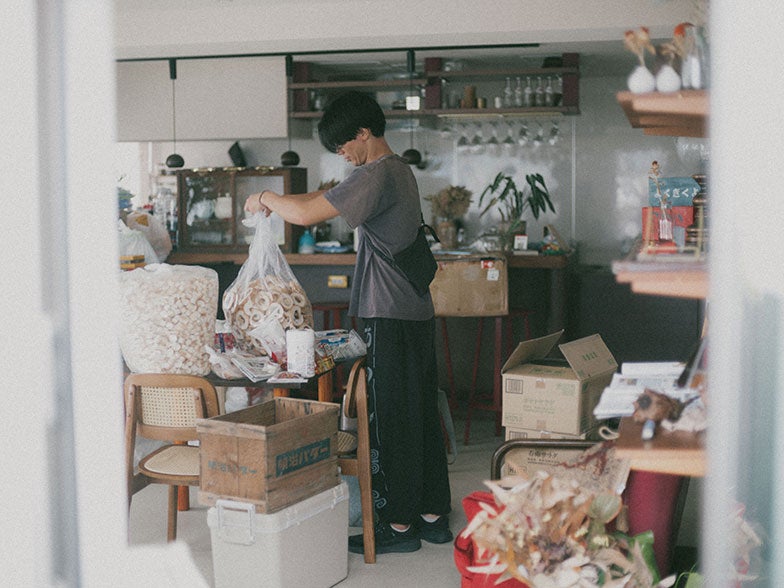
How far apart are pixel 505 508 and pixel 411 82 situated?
17.1 ft

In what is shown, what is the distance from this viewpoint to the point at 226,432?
9.50 ft

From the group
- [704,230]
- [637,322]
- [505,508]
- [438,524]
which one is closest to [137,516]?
[438,524]

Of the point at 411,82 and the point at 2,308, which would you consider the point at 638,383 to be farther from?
the point at 411,82

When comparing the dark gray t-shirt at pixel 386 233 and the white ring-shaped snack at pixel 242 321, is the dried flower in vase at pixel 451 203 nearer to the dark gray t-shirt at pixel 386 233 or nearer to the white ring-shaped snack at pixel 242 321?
the dark gray t-shirt at pixel 386 233

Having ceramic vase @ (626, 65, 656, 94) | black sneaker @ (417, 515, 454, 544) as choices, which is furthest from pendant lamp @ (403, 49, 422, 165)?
ceramic vase @ (626, 65, 656, 94)

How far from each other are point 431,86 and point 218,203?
6.13ft

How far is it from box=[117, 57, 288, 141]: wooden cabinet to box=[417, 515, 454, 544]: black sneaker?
4365 millimetres

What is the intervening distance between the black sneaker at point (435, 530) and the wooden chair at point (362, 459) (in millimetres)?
288

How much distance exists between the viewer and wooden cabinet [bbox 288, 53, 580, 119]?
6957 millimetres

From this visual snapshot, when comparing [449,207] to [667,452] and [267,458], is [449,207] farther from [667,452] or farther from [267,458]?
[667,452]

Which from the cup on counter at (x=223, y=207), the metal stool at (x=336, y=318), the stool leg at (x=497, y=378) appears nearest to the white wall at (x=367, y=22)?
the cup on counter at (x=223, y=207)

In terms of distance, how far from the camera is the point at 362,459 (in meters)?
3.37

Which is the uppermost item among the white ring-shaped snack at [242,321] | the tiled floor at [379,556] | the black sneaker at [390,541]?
the white ring-shaped snack at [242,321]

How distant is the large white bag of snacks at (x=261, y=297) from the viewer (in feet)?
11.5
